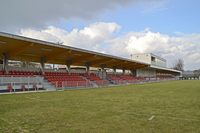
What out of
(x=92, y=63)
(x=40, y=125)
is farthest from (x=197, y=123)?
(x=92, y=63)

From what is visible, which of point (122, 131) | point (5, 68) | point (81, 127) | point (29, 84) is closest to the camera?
point (122, 131)

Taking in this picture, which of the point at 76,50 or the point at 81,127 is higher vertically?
the point at 76,50

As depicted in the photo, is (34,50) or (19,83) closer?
(19,83)

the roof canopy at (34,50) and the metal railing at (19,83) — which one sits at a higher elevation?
the roof canopy at (34,50)

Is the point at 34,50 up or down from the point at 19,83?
up

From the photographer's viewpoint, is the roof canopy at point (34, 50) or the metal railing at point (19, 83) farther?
the roof canopy at point (34, 50)

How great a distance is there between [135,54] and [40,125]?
8792 centimetres

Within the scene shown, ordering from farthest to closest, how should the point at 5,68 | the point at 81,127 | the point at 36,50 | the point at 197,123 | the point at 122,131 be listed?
the point at 36,50 < the point at 5,68 < the point at 197,123 < the point at 81,127 < the point at 122,131

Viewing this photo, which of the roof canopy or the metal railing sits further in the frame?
the roof canopy

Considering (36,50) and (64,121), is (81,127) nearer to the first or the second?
(64,121)

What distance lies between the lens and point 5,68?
30.0 meters

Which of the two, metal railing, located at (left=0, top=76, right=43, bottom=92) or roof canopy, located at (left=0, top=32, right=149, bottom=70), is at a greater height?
roof canopy, located at (left=0, top=32, right=149, bottom=70)

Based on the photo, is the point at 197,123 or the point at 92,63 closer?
the point at 197,123

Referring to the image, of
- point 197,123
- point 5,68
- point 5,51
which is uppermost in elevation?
point 5,51
